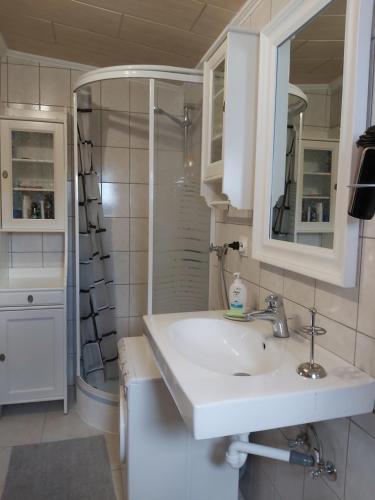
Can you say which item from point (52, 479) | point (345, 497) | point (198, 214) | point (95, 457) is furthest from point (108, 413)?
point (345, 497)

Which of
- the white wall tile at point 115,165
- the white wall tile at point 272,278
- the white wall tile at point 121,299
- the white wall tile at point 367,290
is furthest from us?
the white wall tile at point 121,299

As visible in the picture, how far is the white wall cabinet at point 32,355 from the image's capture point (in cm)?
236

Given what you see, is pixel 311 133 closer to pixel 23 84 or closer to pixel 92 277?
pixel 92 277

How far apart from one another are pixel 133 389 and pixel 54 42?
2.13 metres

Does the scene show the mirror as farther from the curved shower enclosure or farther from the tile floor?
the tile floor

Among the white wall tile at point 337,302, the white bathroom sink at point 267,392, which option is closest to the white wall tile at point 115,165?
the white bathroom sink at point 267,392

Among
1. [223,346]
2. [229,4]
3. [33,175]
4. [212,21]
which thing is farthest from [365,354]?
[33,175]

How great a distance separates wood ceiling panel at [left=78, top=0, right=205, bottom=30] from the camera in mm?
1779

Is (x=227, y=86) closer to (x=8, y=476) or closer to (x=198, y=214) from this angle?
(x=198, y=214)

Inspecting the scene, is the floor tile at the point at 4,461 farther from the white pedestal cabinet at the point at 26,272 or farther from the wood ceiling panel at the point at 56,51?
the wood ceiling panel at the point at 56,51

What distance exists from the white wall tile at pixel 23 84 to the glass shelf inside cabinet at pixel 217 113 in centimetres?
147

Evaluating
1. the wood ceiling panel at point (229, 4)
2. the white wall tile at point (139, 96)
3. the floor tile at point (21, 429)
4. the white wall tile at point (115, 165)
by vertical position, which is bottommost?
the floor tile at point (21, 429)

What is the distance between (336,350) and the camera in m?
1.17

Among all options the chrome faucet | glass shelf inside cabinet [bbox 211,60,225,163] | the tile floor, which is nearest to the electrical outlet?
glass shelf inside cabinet [bbox 211,60,225,163]
